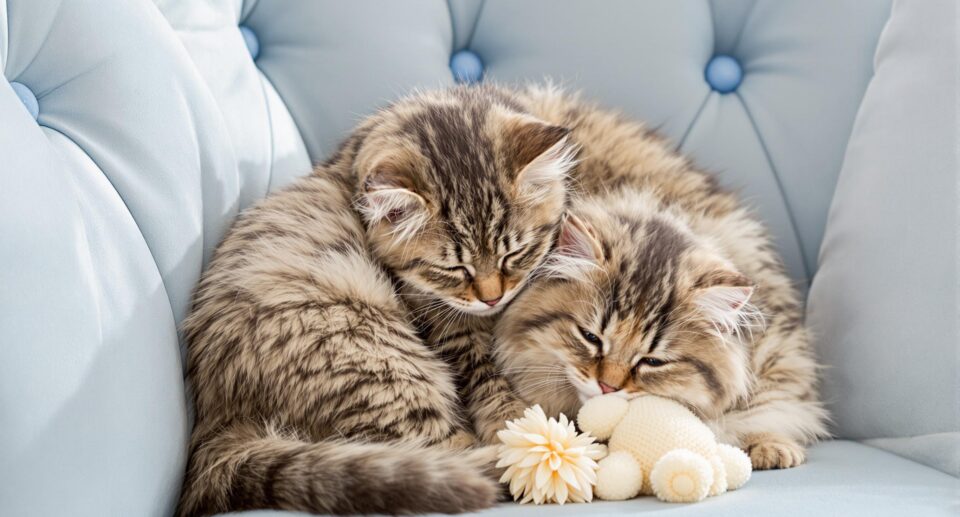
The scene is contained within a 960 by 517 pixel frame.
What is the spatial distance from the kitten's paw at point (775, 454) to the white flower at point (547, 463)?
298 mm

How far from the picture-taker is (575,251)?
57.9 inches

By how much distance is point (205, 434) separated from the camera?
1.26 meters

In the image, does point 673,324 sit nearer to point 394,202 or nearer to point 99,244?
point 394,202

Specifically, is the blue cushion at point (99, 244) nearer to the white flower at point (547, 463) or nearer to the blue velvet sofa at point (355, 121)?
the blue velvet sofa at point (355, 121)

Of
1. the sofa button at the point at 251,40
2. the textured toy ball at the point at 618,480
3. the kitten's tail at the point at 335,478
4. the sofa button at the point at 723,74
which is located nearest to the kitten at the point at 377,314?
the kitten's tail at the point at 335,478

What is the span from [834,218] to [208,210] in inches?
46.1

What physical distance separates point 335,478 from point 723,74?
4.19ft

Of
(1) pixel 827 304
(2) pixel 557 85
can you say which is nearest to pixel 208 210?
(2) pixel 557 85

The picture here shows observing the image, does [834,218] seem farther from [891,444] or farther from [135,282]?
[135,282]

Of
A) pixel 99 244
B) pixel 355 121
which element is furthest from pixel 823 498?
pixel 355 121

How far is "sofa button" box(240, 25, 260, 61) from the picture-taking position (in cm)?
180

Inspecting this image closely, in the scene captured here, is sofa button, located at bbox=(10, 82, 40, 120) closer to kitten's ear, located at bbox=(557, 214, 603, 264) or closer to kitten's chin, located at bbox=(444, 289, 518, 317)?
kitten's chin, located at bbox=(444, 289, 518, 317)

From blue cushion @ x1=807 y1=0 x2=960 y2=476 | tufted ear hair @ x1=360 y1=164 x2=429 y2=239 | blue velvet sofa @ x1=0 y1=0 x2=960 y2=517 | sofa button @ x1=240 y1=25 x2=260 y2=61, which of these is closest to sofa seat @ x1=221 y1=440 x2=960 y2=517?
blue velvet sofa @ x1=0 y1=0 x2=960 y2=517

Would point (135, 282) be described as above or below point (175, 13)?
below
